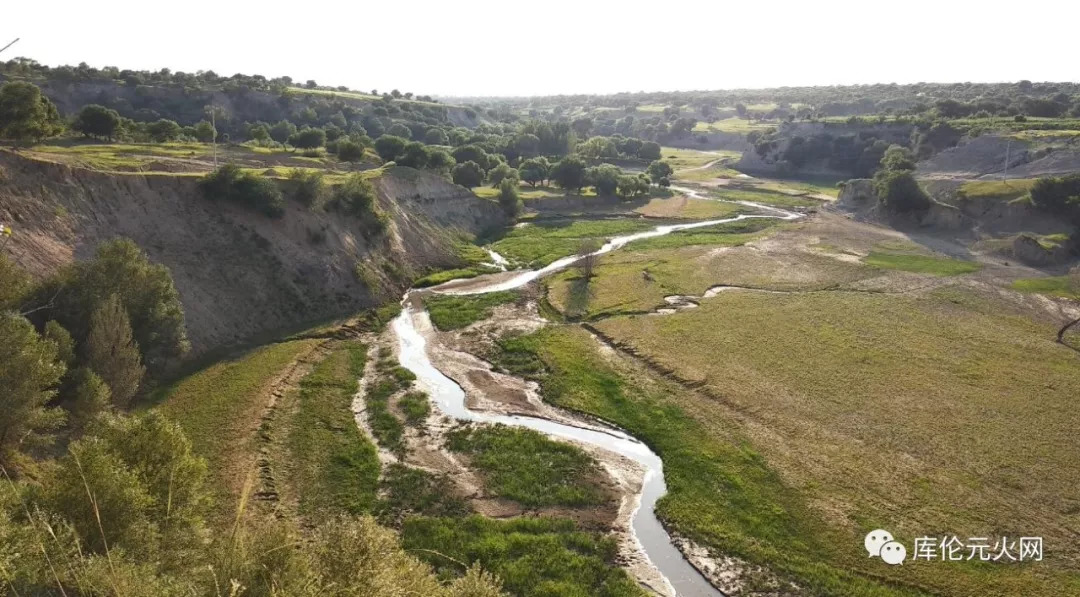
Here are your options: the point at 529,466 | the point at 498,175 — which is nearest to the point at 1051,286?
the point at 529,466

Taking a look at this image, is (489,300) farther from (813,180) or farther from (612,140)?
(612,140)

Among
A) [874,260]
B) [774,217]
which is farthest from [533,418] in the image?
[774,217]

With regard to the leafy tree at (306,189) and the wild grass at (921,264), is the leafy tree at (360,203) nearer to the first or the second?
the leafy tree at (306,189)

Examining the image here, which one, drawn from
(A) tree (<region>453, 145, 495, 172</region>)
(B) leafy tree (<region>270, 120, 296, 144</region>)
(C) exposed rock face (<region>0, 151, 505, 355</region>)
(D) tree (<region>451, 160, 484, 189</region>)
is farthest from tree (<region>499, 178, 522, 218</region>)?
(B) leafy tree (<region>270, 120, 296, 144</region>)

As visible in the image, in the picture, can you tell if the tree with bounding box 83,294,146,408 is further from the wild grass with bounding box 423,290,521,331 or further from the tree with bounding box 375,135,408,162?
the tree with bounding box 375,135,408,162

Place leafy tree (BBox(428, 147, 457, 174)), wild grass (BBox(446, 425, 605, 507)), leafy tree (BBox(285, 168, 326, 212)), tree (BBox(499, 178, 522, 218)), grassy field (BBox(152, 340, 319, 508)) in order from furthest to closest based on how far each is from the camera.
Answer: tree (BBox(499, 178, 522, 218)), leafy tree (BBox(428, 147, 457, 174)), leafy tree (BBox(285, 168, 326, 212)), grassy field (BBox(152, 340, 319, 508)), wild grass (BBox(446, 425, 605, 507))

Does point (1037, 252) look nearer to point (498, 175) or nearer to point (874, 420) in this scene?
point (874, 420)
